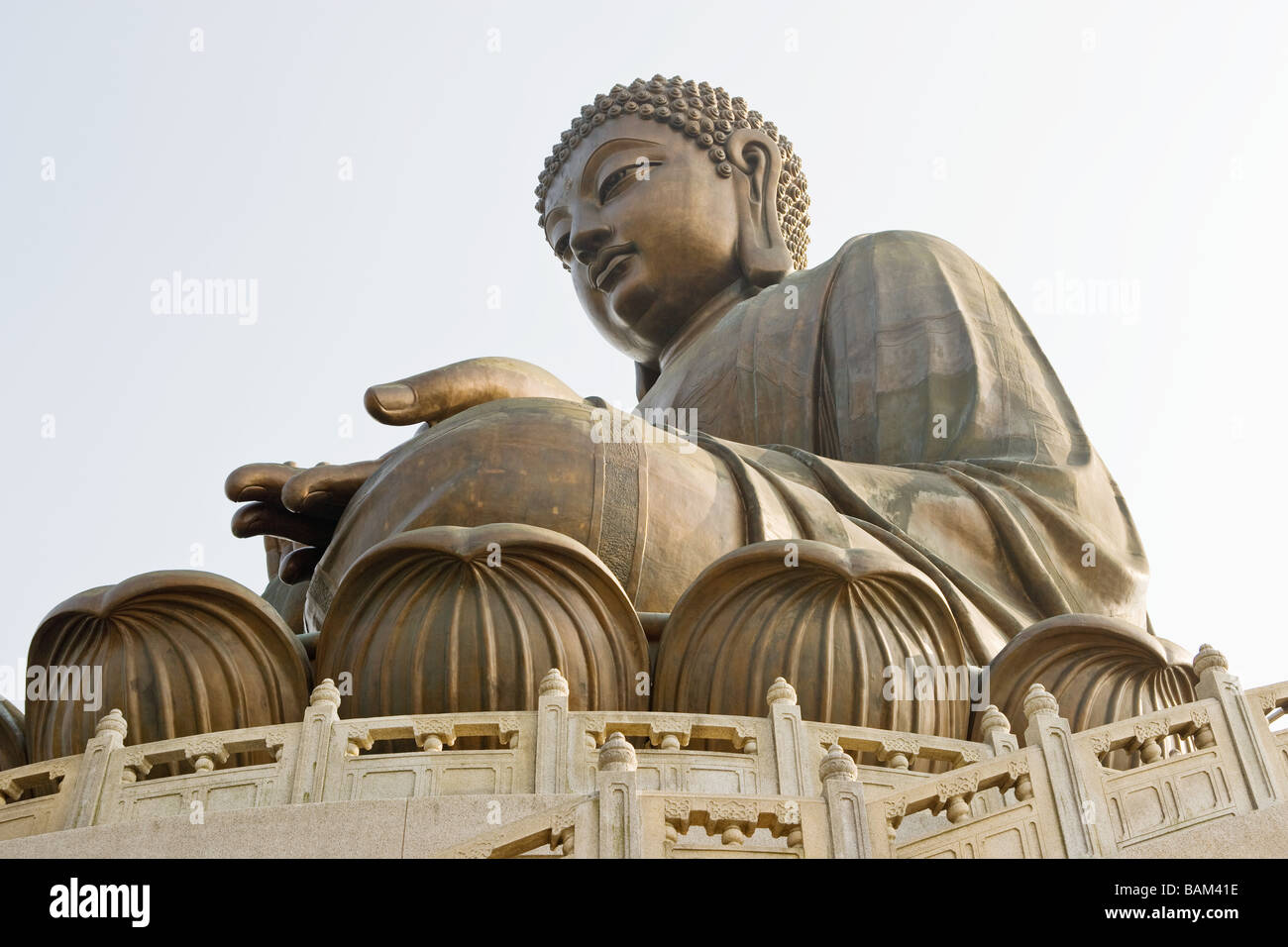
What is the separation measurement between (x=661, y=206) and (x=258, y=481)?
4292 mm

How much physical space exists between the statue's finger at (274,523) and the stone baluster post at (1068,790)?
3.68m

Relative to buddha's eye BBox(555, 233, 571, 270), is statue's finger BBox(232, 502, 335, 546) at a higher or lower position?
lower

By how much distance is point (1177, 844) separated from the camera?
5.21 metres

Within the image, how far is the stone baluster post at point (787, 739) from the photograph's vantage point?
5.93 meters

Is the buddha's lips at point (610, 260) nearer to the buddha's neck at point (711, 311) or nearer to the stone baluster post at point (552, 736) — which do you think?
the buddha's neck at point (711, 311)

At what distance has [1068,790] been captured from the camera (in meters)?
5.34

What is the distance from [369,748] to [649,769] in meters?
1.00

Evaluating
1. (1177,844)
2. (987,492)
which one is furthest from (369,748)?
(987,492)

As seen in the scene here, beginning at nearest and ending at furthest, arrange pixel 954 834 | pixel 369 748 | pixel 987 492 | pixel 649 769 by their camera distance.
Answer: pixel 954 834
pixel 649 769
pixel 369 748
pixel 987 492

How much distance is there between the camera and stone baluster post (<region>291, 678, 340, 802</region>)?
19.4 ft

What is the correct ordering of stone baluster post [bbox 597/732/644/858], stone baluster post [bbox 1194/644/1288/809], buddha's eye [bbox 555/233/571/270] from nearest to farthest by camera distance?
1. stone baluster post [bbox 597/732/644/858]
2. stone baluster post [bbox 1194/644/1288/809]
3. buddha's eye [bbox 555/233/571/270]

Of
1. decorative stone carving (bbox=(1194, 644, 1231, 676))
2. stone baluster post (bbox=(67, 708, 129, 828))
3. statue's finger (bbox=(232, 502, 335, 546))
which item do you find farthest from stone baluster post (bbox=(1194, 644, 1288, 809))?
statue's finger (bbox=(232, 502, 335, 546))

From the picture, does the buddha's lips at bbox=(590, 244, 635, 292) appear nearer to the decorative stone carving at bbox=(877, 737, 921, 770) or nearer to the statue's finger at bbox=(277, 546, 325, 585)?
the statue's finger at bbox=(277, 546, 325, 585)
